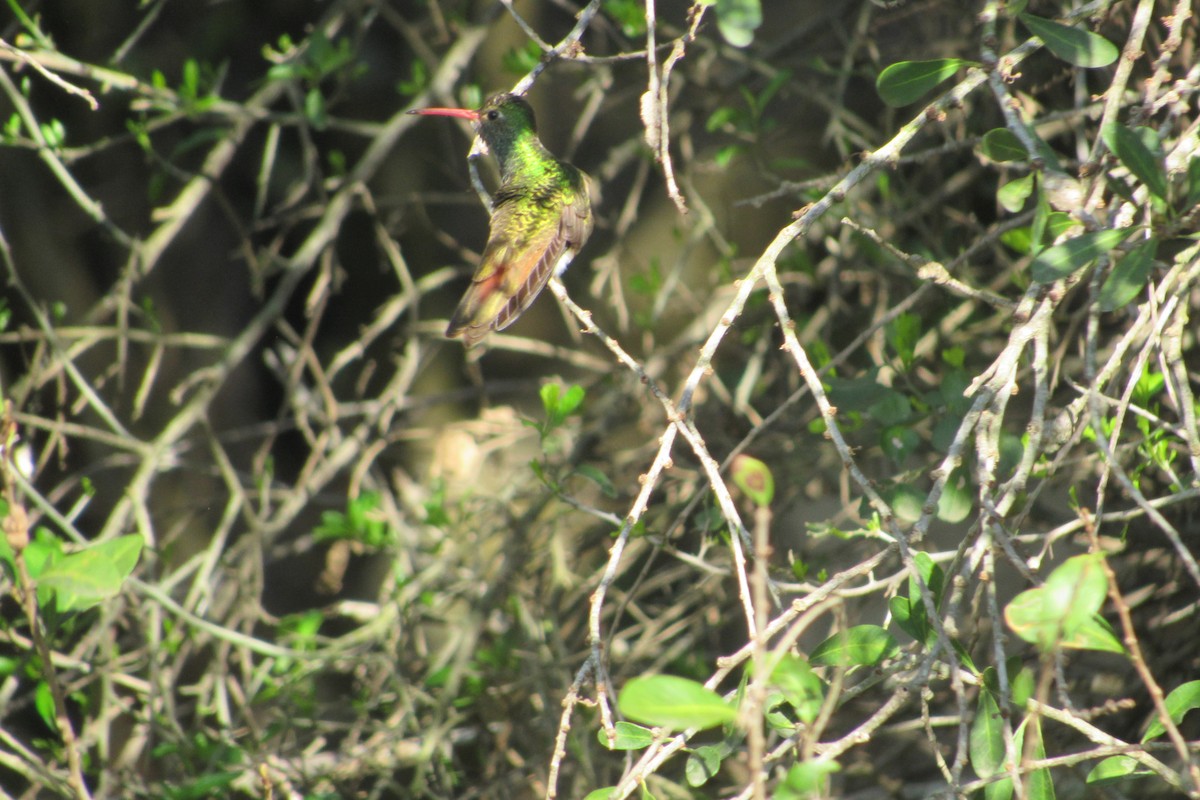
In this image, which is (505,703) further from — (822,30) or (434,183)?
(822,30)

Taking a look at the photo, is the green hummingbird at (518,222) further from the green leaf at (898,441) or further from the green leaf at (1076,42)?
the green leaf at (1076,42)

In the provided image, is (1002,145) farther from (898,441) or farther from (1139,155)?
(898,441)

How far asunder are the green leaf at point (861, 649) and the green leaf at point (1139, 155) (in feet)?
2.27

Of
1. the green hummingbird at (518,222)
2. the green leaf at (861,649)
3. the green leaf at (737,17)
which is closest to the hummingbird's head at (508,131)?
the green hummingbird at (518,222)

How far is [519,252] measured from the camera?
223 centimetres

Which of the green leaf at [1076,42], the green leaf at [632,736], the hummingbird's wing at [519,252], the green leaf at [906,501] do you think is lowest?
the green leaf at [906,501]

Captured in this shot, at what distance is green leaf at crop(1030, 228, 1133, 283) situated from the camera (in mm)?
1402

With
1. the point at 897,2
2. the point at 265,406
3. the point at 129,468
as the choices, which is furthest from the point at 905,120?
the point at 129,468

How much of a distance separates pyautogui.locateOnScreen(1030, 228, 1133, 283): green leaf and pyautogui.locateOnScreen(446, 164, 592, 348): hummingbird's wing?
951 millimetres

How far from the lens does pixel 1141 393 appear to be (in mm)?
1763

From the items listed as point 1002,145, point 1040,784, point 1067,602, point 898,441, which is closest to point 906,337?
point 898,441

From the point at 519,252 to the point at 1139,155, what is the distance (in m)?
1.22

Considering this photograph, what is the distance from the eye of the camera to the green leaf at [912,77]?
A: 1.66m

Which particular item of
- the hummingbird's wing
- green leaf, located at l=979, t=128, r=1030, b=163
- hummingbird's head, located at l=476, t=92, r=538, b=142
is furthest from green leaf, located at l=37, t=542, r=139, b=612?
green leaf, located at l=979, t=128, r=1030, b=163
